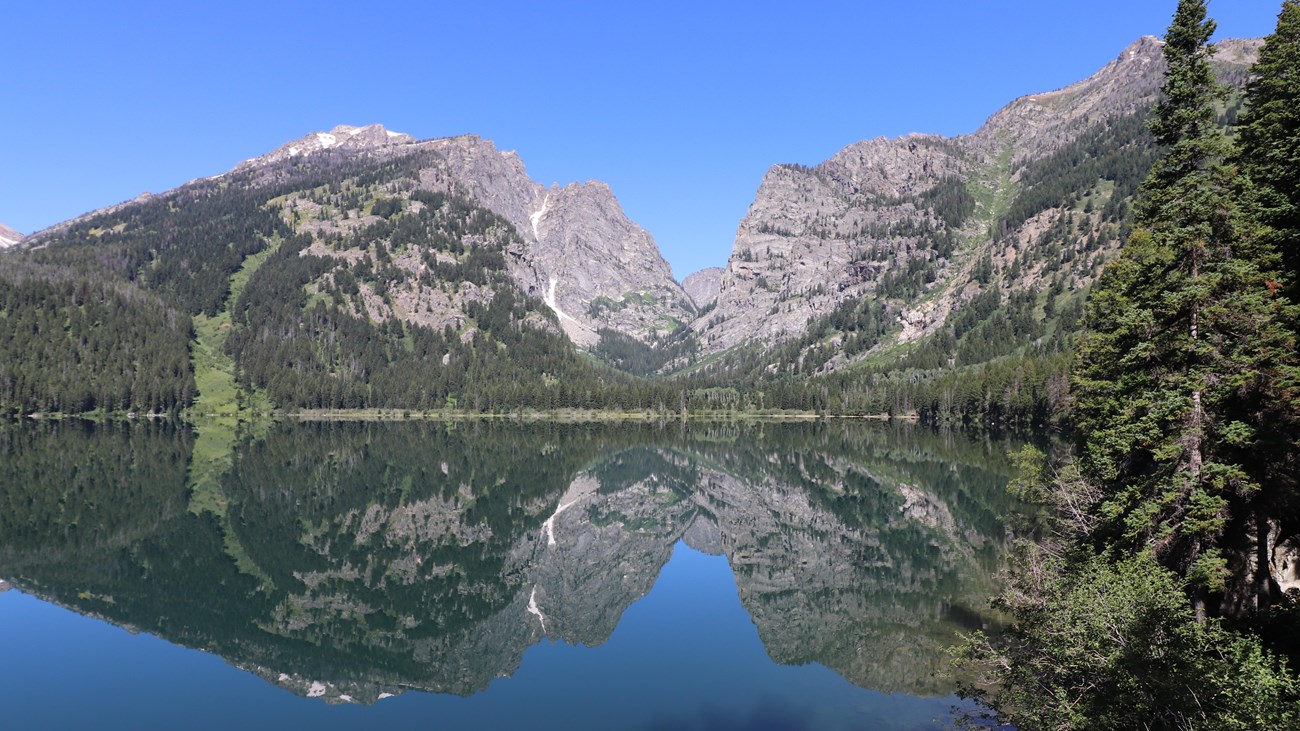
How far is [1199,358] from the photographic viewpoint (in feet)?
71.2

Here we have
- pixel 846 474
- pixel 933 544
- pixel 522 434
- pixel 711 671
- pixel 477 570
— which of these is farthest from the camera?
pixel 522 434

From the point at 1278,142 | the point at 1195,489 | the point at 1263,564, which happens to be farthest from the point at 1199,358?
the point at 1278,142

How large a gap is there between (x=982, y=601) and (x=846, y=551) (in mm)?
15714

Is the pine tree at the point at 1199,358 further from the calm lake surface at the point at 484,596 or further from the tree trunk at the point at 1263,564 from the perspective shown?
the calm lake surface at the point at 484,596

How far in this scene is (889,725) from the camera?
23.5 meters

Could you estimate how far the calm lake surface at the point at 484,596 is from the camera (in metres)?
25.9

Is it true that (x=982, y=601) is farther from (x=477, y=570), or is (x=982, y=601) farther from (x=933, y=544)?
(x=477, y=570)

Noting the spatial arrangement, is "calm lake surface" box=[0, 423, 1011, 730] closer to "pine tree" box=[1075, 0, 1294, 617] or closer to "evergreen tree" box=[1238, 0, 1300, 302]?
"pine tree" box=[1075, 0, 1294, 617]

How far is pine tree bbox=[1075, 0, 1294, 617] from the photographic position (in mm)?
20484

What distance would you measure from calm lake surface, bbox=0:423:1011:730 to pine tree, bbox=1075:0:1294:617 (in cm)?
938

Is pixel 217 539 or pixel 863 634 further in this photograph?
pixel 217 539

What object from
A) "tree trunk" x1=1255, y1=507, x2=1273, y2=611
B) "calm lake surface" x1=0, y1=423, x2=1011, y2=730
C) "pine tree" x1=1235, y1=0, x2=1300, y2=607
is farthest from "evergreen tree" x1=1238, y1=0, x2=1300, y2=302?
"calm lake surface" x1=0, y1=423, x2=1011, y2=730

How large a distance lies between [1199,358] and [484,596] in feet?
117

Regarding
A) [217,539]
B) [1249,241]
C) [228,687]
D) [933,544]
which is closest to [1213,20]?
[1249,241]
